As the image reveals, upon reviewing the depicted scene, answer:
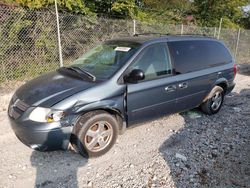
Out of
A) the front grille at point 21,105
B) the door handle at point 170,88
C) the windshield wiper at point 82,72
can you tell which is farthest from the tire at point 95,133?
the door handle at point 170,88

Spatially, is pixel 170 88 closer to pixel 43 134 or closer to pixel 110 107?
pixel 110 107

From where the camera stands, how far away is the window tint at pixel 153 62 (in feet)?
12.5

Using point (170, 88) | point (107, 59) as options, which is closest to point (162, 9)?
point (170, 88)

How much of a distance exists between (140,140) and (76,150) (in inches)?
46.8

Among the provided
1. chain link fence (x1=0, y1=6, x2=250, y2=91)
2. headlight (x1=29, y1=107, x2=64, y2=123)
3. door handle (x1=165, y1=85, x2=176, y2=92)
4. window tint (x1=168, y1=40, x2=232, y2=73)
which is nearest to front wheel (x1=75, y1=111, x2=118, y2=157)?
headlight (x1=29, y1=107, x2=64, y2=123)

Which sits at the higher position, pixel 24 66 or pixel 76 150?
pixel 24 66

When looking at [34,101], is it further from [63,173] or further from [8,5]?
[8,5]

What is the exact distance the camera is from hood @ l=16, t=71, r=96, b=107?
126 inches

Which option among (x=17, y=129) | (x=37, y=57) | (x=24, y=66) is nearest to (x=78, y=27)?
(x=37, y=57)

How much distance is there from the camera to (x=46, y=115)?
3.10 meters

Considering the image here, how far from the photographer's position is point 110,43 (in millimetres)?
4457

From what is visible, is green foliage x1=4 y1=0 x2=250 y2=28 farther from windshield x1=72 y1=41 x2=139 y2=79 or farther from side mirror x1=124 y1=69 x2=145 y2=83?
side mirror x1=124 y1=69 x2=145 y2=83

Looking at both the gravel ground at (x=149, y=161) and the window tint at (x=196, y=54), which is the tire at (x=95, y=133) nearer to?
the gravel ground at (x=149, y=161)

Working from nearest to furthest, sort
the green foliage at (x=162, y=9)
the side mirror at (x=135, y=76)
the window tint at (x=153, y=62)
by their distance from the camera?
the side mirror at (x=135, y=76) < the window tint at (x=153, y=62) < the green foliage at (x=162, y=9)
